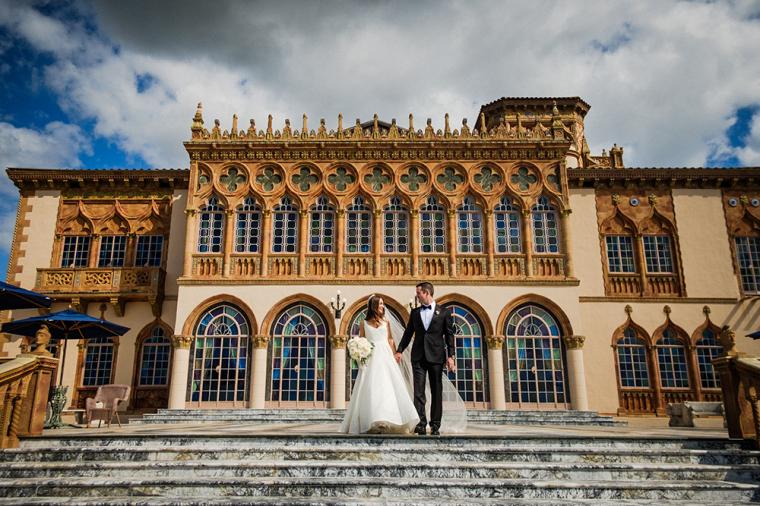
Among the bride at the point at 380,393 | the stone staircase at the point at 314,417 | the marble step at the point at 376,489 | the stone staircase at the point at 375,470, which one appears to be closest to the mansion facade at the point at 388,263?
the stone staircase at the point at 314,417

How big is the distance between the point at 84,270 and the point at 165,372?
4.80 metres

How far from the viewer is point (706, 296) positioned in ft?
75.8

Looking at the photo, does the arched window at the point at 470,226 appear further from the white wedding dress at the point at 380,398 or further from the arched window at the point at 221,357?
the white wedding dress at the point at 380,398

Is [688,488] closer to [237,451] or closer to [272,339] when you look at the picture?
[237,451]

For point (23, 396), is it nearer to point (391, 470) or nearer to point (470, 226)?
point (391, 470)

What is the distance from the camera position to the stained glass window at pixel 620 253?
2345 centimetres

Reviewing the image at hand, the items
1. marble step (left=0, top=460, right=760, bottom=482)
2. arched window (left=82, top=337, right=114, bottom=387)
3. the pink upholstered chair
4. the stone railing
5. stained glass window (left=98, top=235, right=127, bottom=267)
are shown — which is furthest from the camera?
stained glass window (left=98, top=235, right=127, bottom=267)

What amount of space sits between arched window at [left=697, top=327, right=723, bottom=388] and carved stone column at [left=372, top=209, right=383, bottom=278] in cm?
1216

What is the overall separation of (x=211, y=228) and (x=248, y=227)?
53.4 inches

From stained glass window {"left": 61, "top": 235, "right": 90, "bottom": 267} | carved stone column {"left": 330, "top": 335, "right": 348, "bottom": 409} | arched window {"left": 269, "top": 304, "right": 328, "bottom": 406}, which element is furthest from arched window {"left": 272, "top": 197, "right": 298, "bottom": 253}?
stained glass window {"left": 61, "top": 235, "right": 90, "bottom": 267}

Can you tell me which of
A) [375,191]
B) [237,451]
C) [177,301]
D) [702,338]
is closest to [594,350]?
[702,338]

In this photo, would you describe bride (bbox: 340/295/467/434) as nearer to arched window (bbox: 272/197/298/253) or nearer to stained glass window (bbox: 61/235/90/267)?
arched window (bbox: 272/197/298/253)

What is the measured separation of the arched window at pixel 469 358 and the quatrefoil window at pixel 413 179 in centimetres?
463

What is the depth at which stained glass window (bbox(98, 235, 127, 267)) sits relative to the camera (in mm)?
23438
